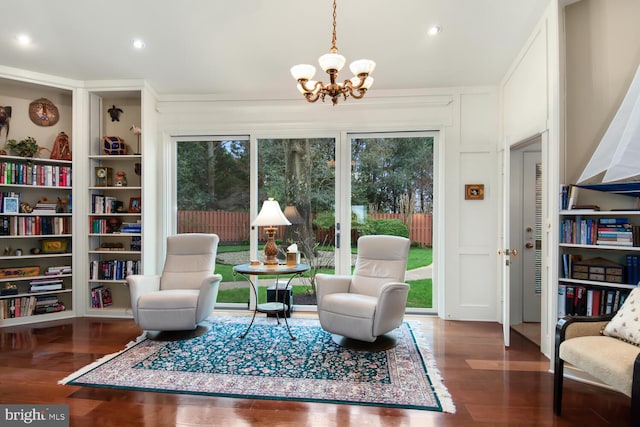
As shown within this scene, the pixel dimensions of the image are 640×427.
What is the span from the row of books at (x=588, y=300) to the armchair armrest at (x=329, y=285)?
1.81 m

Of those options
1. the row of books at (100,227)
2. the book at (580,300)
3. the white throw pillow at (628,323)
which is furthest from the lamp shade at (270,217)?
the white throw pillow at (628,323)

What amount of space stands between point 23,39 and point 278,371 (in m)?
4.08

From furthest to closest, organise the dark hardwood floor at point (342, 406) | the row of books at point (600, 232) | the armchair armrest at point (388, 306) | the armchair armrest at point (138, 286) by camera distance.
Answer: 1. the armchair armrest at point (138, 286)
2. the armchair armrest at point (388, 306)
3. the row of books at point (600, 232)
4. the dark hardwood floor at point (342, 406)

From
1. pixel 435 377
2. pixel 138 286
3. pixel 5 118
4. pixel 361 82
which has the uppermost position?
pixel 5 118

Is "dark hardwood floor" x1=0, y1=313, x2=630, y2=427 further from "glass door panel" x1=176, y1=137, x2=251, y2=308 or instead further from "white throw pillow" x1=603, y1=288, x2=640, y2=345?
"glass door panel" x1=176, y1=137, x2=251, y2=308

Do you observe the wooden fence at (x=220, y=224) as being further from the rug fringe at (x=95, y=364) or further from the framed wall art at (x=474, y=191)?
the framed wall art at (x=474, y=191)

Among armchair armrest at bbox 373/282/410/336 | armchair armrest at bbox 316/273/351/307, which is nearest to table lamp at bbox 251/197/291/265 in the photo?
armchair armrest at bbox 316/273/351/307

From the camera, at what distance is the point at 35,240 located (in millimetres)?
4219

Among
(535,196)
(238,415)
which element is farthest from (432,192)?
(238,415)

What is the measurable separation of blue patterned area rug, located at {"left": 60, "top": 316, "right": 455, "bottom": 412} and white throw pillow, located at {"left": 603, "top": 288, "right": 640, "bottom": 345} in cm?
110

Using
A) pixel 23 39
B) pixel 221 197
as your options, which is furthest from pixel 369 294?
pixel 23 39

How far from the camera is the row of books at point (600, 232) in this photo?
2.46m

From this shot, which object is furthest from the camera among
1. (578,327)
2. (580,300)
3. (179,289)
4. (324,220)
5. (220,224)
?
(220,224)

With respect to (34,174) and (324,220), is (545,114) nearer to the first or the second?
(324,220)
